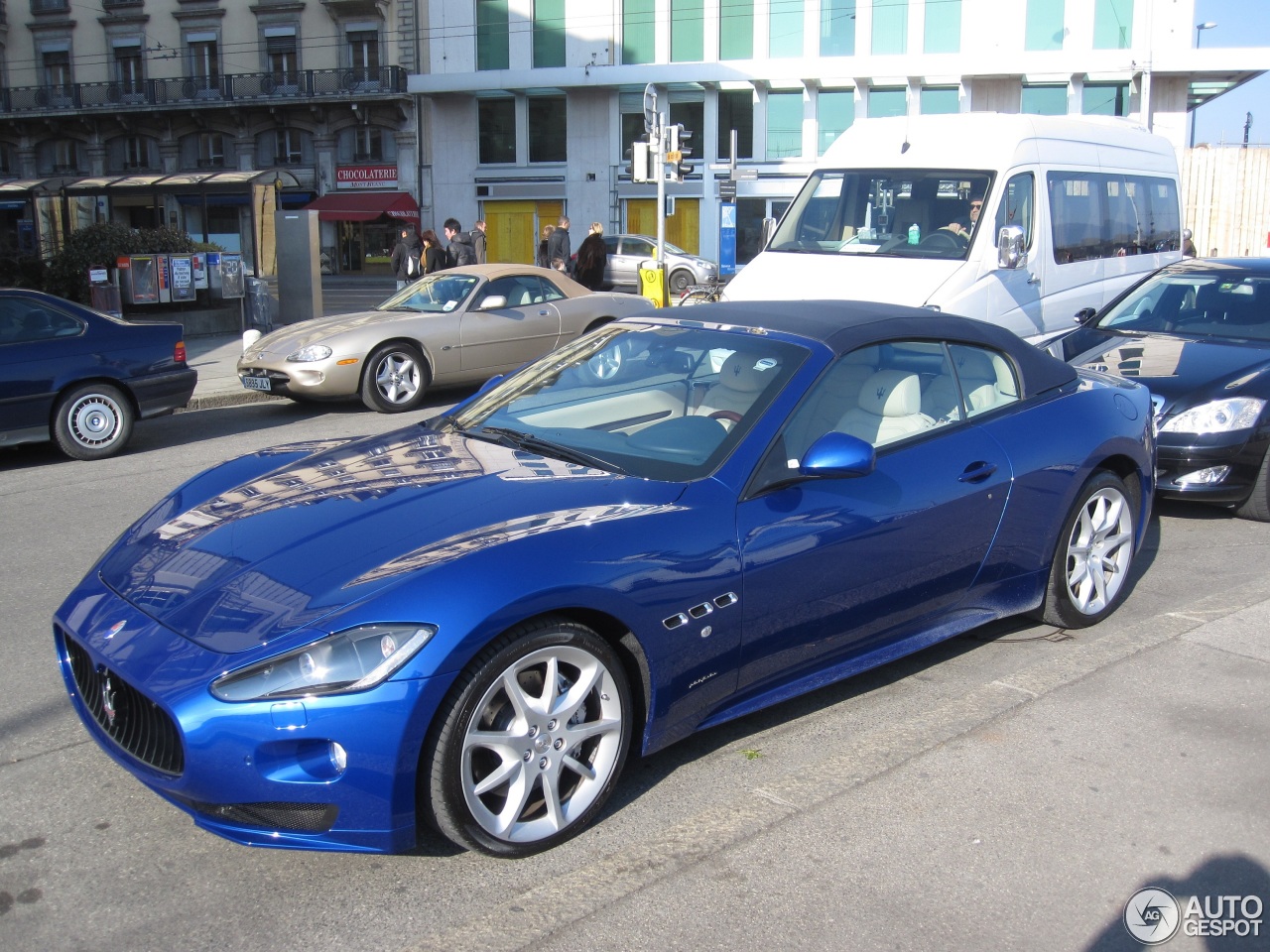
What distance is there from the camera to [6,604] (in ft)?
18.0

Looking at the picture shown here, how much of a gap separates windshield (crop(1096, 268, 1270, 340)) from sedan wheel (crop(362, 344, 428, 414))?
21.4ft

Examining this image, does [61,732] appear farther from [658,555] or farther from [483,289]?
[483,289]

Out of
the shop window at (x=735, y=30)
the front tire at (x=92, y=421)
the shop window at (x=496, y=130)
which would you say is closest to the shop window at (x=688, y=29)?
the shop window at (x=735, y=30)

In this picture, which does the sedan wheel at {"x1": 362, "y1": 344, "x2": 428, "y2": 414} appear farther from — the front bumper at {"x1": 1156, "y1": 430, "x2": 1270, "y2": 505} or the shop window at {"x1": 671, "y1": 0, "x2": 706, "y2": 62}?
the shop window at {"x1": 671, "y1": 0, "x2": 706, "y2": 62}

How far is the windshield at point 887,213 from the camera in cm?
965

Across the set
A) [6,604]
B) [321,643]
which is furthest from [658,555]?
[6,604]

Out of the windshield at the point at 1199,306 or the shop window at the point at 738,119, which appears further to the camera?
the shop window at the point at 738,119

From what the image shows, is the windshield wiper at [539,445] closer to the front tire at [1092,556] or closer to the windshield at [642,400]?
the windshield at [642,400]

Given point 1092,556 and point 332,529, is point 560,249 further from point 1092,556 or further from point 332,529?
point 332,529

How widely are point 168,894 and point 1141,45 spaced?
40.6m

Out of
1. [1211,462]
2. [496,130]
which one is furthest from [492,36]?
[1211,462]

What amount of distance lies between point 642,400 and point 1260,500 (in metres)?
4.56

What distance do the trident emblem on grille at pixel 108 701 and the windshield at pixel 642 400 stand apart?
156 cm

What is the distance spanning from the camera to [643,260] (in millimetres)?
30016
